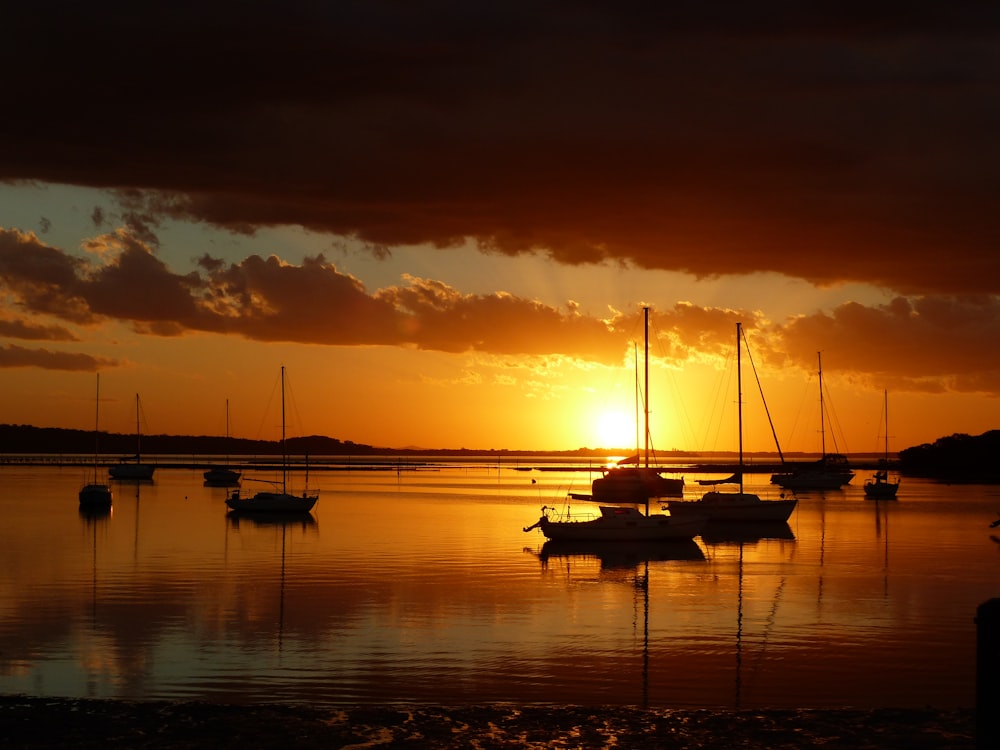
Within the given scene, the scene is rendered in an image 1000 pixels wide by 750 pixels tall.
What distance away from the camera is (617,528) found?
62781 millimetres

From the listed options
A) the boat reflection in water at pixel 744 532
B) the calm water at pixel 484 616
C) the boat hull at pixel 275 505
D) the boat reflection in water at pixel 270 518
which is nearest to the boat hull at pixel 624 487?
the boat reflection in water at pixel 744 532

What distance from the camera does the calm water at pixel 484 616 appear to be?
25469 millimetres

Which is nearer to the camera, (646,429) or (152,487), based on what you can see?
(646,429)

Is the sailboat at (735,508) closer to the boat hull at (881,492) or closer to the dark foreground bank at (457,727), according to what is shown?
the boat hull at (881,492)

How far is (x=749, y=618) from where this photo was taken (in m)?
36.2

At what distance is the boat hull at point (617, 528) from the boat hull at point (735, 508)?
50.8ft

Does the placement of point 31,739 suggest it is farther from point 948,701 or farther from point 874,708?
point 948,701

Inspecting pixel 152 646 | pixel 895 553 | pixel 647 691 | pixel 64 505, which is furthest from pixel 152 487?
pixel 647 691

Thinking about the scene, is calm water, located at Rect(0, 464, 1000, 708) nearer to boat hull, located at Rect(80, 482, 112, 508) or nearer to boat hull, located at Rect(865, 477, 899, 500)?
boat hull, located at Rect(80, 482, 112, 508)

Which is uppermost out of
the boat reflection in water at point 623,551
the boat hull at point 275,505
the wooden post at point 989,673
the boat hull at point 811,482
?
the wooden post at point 989,673

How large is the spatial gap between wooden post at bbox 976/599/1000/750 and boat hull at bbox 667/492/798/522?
69356mm

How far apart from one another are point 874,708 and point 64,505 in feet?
291

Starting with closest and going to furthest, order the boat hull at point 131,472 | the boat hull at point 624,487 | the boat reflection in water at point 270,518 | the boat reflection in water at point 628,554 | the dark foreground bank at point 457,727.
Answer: the dark foreground bank at point 457,727 → the boat reflection in water at point 628,554 → the boat reflection in water at point 270,518 → the boat hull at point 624,487 → the boat hull at point 131,472

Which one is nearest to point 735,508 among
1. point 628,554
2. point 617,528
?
point 617,528
